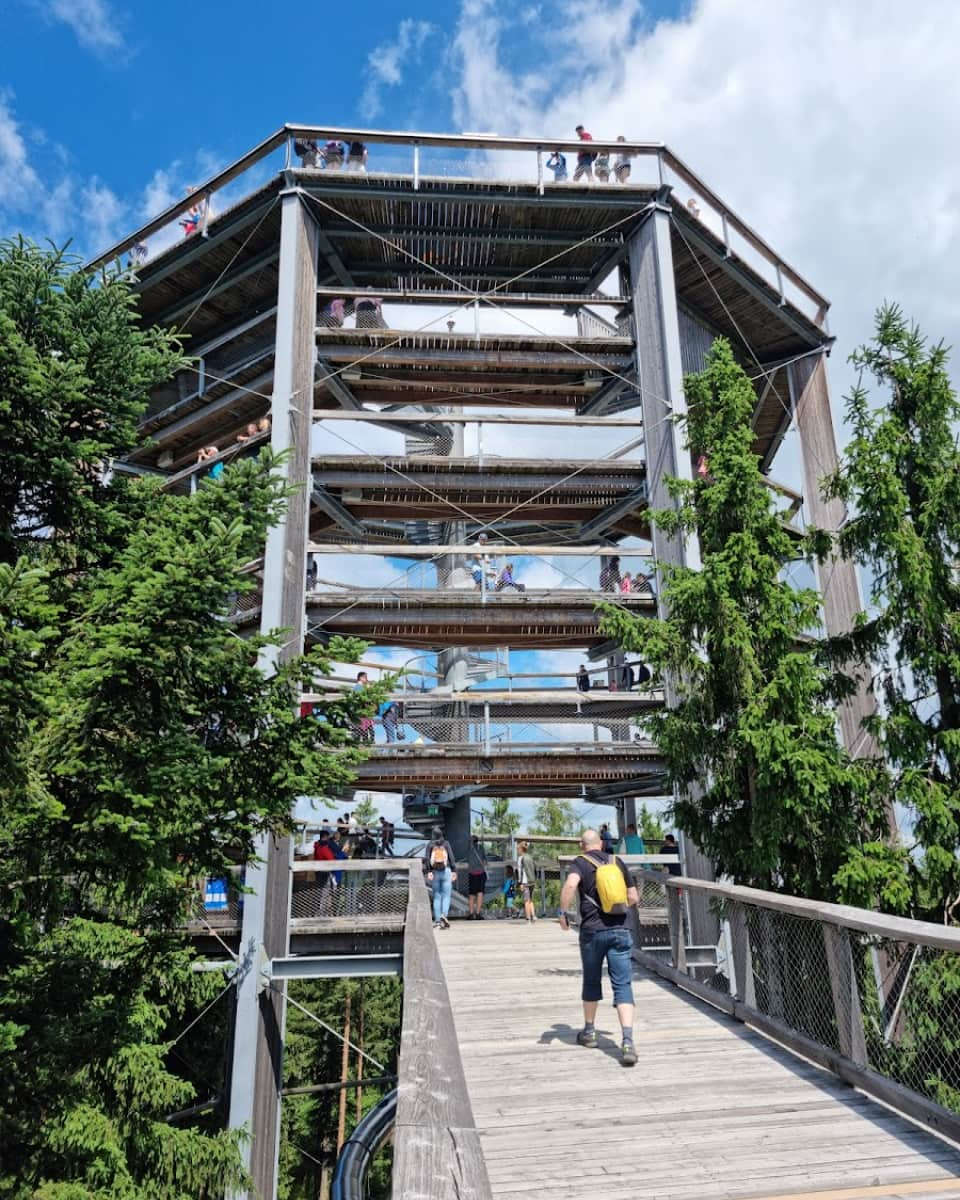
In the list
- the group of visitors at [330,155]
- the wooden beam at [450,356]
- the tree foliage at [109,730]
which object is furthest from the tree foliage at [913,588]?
the group of visitors at [330,155]

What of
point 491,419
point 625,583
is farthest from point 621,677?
point 491,419

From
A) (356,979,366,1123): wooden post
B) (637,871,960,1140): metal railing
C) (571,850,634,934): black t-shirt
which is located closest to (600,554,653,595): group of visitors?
(637,871,960,1140): metal railing

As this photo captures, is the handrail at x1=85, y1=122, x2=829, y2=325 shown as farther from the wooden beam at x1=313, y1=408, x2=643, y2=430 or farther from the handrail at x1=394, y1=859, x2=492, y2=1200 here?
the handrail at x1=394, y1=859, x2=492, y2=1200

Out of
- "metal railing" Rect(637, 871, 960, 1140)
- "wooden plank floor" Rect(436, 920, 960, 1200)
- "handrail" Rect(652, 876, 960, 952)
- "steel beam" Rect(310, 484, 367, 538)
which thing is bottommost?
"wooden plank floor" Rect(436, 920, 960, 1200)

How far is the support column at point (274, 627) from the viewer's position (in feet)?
49.4

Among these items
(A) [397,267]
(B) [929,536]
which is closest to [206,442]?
(A) [397,267]

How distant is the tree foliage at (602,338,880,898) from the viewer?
1020 centimetres

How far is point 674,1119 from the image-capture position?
16.9 feet

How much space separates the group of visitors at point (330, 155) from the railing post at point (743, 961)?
59.2ft

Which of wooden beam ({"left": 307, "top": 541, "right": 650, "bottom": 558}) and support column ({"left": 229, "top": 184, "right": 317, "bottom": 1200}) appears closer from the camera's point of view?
support column ({"left": 229, "top": 184, "right": 317, "bottom": 1200})

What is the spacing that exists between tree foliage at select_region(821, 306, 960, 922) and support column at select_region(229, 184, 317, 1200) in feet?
25.1

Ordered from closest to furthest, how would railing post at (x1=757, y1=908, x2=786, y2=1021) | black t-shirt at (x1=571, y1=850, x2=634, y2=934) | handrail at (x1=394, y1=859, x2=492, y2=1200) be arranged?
handrail at (x1=394, y1=859, x2=492, y2=1200) < black t-shirt at (x1=571, y1=850, x2=634, y2=934) < railing post at (x1=757, y1=908, x2=786, y2=1021)

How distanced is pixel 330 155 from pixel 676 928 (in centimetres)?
1807

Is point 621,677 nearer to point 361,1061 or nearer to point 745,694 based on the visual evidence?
point 745,694
